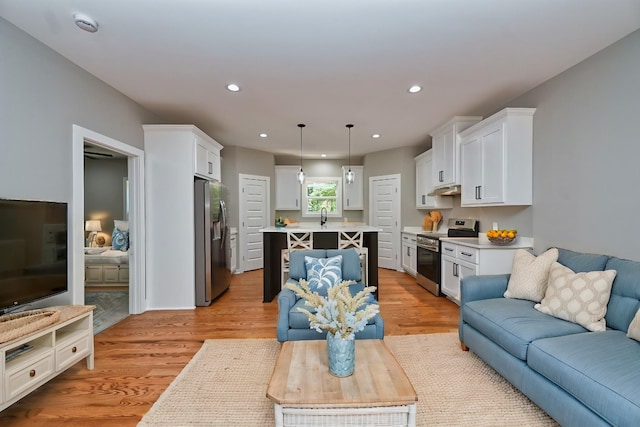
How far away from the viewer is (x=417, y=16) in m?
2.05

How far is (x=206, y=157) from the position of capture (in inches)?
173

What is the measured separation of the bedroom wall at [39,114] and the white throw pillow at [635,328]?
13.9 feet

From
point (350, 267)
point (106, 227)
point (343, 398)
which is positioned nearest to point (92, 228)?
point (106, 227)

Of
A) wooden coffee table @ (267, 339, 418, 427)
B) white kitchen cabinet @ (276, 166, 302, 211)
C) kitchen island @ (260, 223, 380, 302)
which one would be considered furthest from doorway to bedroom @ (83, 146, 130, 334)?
wooden coffee table @ (267, 339, 418, 427)

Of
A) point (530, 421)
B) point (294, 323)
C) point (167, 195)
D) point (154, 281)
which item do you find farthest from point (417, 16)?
point (154, 281)

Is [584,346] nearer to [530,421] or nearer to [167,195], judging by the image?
[530,421]

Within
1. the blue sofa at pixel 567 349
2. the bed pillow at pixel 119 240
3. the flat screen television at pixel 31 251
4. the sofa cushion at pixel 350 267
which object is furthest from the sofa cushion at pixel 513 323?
the bed pillow at pixel 119 240

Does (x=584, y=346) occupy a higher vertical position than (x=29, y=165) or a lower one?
lower

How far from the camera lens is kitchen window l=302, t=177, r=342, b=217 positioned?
7480mm

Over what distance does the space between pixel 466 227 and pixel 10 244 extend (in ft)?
16.9

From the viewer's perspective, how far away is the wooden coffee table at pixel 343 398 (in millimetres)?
1442

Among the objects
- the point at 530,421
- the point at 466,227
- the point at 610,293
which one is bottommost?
the point at 530,421

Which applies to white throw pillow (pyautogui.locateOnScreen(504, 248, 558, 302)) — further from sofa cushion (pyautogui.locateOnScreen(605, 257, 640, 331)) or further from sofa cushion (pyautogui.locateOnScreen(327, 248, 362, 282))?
sofa cushion (pyautogui.locateOnScreen(327, 248, 362, 282))

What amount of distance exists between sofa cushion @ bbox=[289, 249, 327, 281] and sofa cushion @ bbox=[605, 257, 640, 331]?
2.37m
